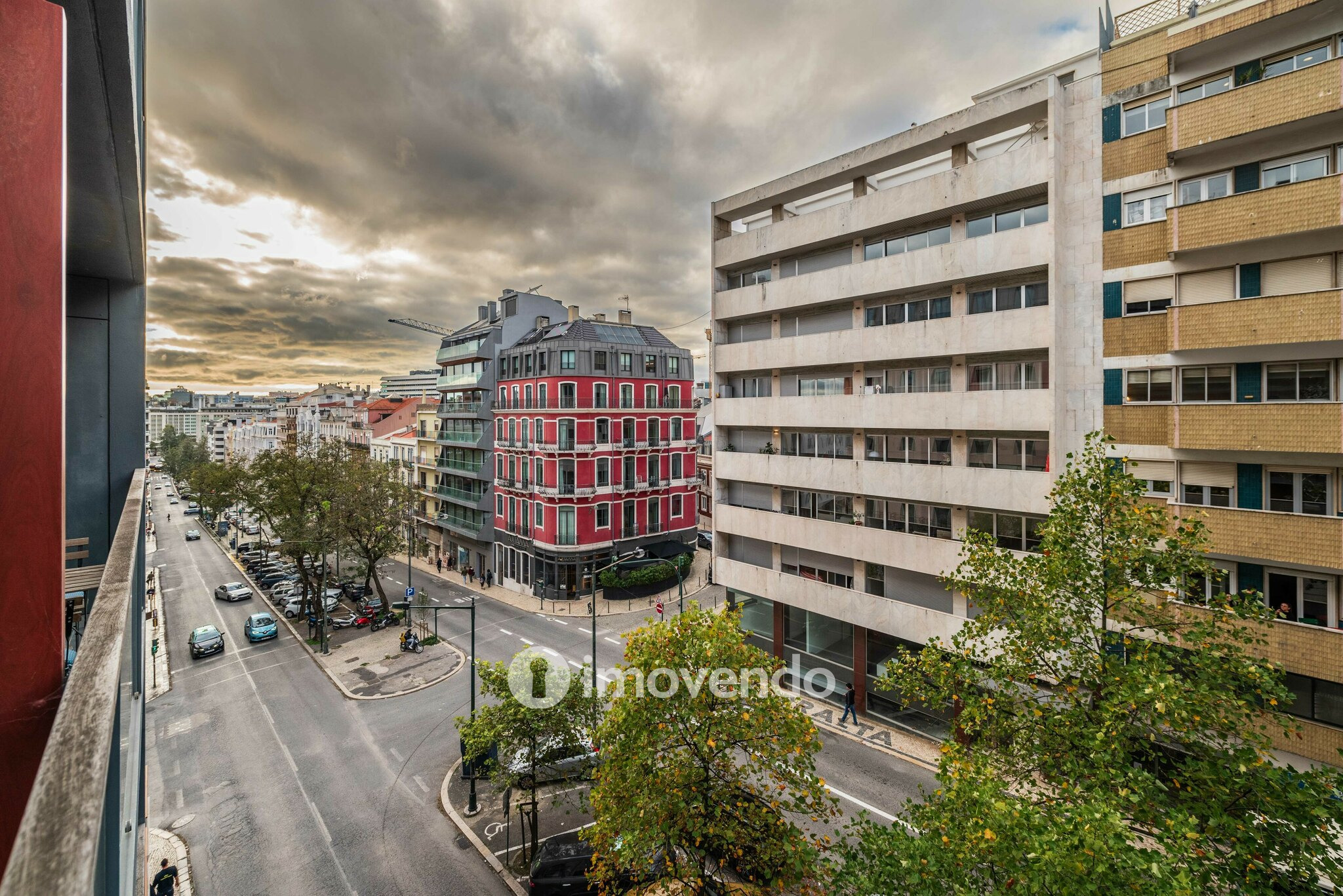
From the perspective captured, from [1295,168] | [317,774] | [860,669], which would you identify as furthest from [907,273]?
[317,774]

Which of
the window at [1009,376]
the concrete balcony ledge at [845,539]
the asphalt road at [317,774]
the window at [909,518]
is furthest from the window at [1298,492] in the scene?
the asphalt road at [317,774]

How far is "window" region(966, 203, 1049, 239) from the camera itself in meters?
17.5

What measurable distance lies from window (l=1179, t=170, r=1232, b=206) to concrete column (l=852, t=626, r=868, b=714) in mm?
16462

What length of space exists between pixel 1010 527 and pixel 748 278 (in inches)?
590

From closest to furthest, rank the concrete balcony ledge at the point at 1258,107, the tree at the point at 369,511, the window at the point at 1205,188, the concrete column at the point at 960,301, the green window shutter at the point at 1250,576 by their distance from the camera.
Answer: the concrete balcony ledge at the point at 1258,107 → the green window shutter at the point at 1250,576 → the window at the point at 1205,188 → the concrete column at the point at 960,301 → the tree at the point at 369,511

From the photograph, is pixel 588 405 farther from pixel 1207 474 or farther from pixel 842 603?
pixel 1207 474

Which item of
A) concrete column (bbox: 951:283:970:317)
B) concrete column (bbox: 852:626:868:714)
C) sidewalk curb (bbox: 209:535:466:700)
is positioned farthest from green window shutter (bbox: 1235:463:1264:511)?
sidewalk curb (bbox: 209:535:466:700)

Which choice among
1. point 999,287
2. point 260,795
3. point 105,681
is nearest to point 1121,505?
point 999,287

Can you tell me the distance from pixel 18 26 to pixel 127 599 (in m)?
2.43

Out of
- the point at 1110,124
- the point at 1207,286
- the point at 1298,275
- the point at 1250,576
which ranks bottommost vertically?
the point at 1250,576

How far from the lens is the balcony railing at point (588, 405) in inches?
1417

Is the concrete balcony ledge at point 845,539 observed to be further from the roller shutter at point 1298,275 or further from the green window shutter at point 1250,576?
the roller shutter at point 1298,275

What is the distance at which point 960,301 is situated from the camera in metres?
18.9

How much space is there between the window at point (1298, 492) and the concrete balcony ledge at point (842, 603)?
825 cm
